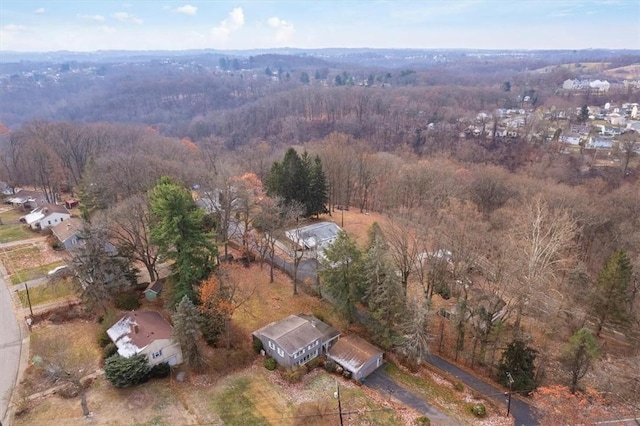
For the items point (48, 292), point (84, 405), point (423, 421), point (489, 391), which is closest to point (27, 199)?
point (48, 292)

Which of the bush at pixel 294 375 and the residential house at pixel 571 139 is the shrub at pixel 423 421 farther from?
the residential house at pixel 571 139

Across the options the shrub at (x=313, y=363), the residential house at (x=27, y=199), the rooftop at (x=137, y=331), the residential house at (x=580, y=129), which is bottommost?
the shrub at (x=313, y=363)

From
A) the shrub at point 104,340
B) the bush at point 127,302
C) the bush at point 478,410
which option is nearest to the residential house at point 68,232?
the bush at point 127,302

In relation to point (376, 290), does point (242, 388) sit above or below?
below

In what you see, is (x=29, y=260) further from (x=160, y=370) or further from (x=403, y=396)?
(x=403, y=396)

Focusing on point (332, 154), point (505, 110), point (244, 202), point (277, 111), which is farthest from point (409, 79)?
point (244, 202)

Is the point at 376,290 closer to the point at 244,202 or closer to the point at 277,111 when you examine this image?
the point at 244,202
